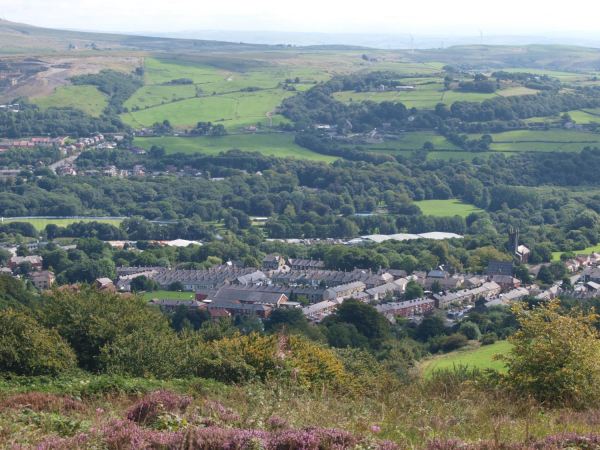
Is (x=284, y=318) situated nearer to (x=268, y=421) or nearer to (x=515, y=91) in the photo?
(x=268, y=421)

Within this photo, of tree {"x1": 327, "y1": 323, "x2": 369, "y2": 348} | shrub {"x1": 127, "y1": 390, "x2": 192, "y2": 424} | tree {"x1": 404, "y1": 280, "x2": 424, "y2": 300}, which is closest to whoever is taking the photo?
shrub {"x1": 127, "y1": 390, "x2": 192, "y2": 424}

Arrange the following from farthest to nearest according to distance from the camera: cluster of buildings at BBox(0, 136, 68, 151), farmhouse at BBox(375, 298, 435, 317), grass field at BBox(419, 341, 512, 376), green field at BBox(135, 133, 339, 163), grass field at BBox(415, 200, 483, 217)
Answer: cluster of buildings at BBox(0, 136, 68, 151) → green field at BBox(135, 133, 339, 163) → grass field at BBox(415, 200, 483, 217) → farmhouse at BBox(375, 298, 435, 317) → grass field at BBox(419, 341, 512, 376)

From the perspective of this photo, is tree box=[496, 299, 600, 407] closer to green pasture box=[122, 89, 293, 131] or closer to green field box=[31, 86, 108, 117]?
green pasture box=[122, 89, 293, 131]

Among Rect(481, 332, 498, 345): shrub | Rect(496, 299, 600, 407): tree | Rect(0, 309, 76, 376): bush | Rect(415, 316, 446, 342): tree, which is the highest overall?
Rect(496, 299, 600, 407): tree

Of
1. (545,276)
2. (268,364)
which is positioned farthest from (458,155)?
(268,364)

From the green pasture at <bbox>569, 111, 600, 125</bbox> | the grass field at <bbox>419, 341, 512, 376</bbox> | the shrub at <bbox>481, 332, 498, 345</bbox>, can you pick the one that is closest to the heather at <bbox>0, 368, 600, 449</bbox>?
the grass field at <bbox>419, 341, 512, 376</bbox>

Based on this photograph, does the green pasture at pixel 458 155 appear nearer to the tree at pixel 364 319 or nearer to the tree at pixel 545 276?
the tree at pixel 545 276
